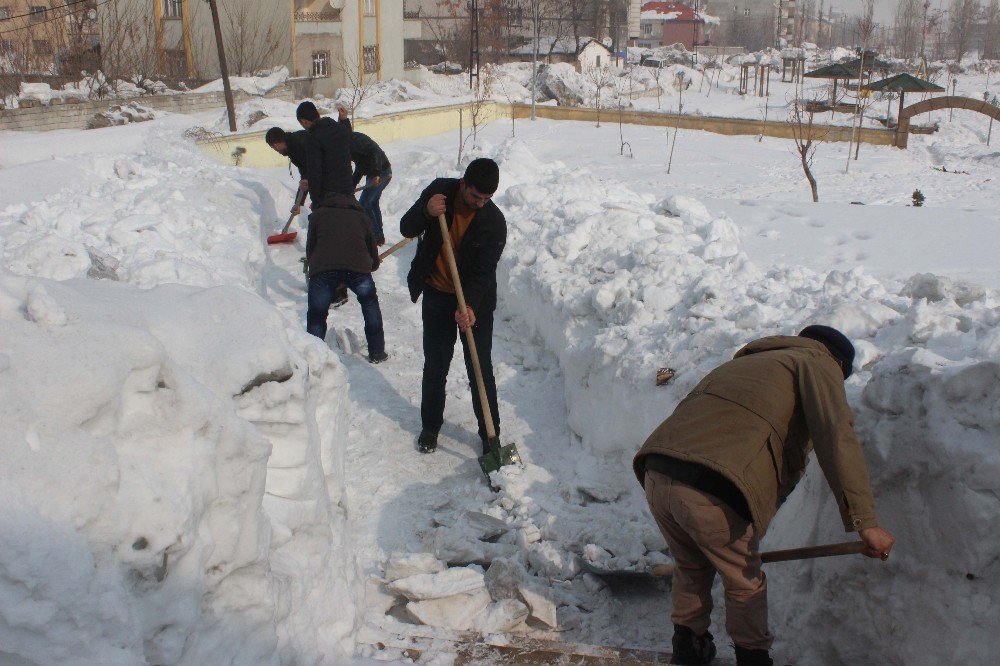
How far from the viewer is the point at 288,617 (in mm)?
2586

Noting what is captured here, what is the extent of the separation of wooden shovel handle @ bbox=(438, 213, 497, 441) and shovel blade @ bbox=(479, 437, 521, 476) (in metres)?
0.05

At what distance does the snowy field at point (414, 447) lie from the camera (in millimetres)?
1978

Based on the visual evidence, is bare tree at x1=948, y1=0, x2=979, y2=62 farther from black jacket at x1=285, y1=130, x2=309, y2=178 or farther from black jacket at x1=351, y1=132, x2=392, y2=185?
black jacket at x1=285, y1=130, x2=309, y2=178

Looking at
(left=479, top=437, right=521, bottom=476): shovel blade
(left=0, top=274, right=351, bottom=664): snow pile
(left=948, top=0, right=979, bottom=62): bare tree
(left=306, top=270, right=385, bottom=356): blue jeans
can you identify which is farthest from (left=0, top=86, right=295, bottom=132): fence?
(left=948, top=0, right=979, bottom=62): bare tree

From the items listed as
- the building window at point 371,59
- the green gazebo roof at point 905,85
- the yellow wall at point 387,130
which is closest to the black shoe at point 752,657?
the yellow wall at point 387,130

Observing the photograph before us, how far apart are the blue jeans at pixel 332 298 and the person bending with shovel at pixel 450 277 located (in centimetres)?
100

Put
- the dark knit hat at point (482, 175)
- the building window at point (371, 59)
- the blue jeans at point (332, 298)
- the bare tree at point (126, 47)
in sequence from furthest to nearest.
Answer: the building window at point (371, 59) → the bare tree at point (126, 47) → the blue jeans at point (332, 298) → the dark knit hat at point (482, 175)

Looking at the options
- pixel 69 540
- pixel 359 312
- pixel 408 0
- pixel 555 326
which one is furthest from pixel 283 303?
pixel 408 0

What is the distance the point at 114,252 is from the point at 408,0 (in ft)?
173

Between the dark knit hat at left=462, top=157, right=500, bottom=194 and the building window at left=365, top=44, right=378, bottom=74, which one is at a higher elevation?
the building window at left=365, top=44, right=378, bottom=74

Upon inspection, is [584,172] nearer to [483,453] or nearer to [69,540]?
[483,453]

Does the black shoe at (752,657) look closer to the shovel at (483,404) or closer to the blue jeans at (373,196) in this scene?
the shovel at (483,404)

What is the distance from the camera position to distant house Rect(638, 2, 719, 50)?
76.4 m

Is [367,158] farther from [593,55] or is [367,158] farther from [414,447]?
[593,55]
